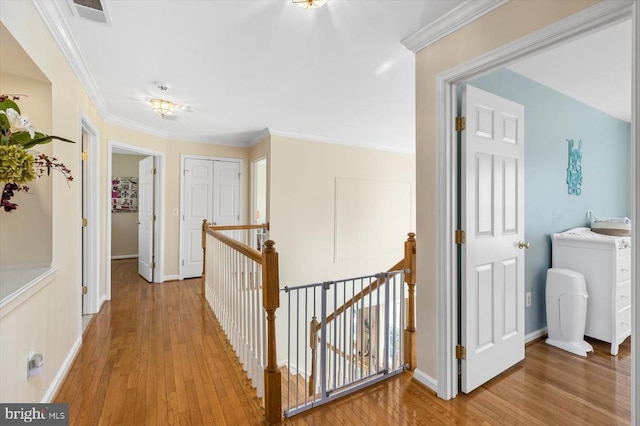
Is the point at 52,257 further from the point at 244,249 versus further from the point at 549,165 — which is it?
the point at 549,165

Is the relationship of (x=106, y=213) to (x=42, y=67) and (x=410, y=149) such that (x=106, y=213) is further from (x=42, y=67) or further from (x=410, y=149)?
(x=410, y=149)

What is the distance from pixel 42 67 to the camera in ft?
5.62

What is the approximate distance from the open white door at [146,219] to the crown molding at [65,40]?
193 centimetres

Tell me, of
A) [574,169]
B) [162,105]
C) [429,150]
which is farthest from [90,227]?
[574,169]

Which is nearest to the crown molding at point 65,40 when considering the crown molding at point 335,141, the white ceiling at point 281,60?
the white ceiling at point 281,60

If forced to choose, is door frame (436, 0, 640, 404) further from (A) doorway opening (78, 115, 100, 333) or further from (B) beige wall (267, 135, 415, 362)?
(A) doorway opening (78, 115, 100, 333)

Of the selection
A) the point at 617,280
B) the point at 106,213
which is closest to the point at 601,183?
the point at 617,280

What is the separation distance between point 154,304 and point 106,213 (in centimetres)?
129

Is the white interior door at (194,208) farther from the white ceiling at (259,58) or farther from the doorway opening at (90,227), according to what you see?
the doorway opening at (90,227)

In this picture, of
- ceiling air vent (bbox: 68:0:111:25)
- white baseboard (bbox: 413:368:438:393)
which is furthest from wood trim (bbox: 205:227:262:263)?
ceiling air vent (bbox: 68:0:111:25)

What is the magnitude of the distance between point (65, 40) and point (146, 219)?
329cm

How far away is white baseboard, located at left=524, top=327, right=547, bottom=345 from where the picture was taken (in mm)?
2574

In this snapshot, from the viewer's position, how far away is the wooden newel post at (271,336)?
1652 millimetres

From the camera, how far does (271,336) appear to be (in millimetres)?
1686
